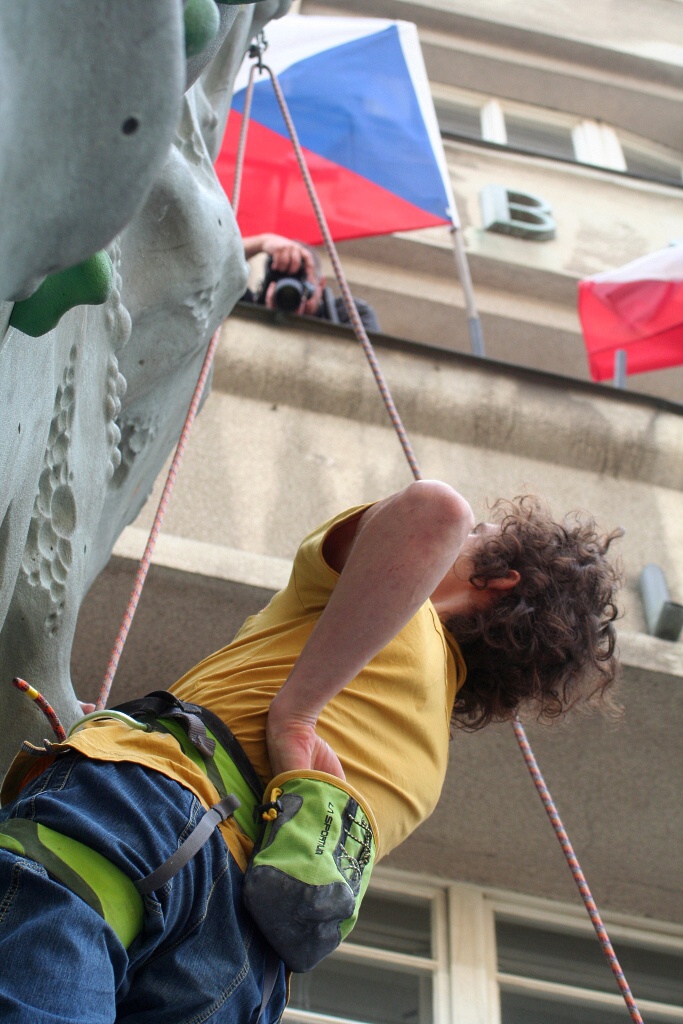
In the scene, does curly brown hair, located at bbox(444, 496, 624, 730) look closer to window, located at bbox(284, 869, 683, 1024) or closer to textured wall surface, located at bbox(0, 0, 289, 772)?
textured wall surface, located at bbox(0, 0, 289, 772)

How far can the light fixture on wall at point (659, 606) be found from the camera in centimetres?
354

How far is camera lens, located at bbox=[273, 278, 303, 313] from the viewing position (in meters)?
4.40

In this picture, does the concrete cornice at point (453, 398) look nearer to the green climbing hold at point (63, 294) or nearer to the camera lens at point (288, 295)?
the camera lens at point (288, 295)

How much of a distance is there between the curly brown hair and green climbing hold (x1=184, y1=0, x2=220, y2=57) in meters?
1.06

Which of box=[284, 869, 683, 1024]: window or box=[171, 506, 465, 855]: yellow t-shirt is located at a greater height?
box=[171, 506, 465, 855]: yellow t-shirt

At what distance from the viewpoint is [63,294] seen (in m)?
0.72

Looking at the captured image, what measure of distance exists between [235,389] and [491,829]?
1.81m

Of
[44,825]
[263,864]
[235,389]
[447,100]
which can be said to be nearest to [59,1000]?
[44,825]

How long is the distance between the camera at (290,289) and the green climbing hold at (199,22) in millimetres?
3762

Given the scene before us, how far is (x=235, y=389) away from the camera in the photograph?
4.12m

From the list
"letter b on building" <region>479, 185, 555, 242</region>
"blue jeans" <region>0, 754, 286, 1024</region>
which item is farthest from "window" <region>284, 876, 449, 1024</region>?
"letter b on building" <region>479, 185, 555, 242</region>

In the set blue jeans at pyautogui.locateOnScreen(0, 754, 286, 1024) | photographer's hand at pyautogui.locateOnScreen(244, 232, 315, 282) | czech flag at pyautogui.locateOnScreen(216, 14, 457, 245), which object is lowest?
blue jeans at pyautogui.locateOnScreen(0, 754, 286, 1024)

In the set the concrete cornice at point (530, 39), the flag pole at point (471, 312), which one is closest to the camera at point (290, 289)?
the flag pole at point (471, 312)

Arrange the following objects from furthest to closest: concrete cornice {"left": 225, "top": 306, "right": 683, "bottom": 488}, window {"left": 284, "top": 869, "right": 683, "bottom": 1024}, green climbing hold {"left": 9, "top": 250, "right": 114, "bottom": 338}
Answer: concrete cornice {"left": 225, "top": 306, "right": 683, "bottom": 488}, window {"left": 284, "top": 869, "right": 683, "bottom": 1024}, green climbing hold {"left": 9, "top": 250, "right": 114, "bottom": 338}
